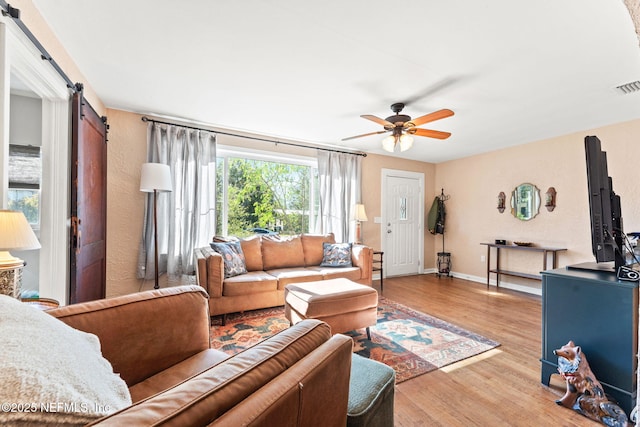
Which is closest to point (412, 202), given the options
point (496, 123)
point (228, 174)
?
point (496, 123)

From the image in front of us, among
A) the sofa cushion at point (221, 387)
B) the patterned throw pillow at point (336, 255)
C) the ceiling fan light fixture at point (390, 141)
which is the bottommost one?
the patterned throw pillow at point (336, 255)

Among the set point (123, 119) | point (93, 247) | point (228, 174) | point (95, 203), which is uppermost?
point (123, 119)

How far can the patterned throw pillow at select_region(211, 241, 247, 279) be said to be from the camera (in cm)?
313

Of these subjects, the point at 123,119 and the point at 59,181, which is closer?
the point at 59,181

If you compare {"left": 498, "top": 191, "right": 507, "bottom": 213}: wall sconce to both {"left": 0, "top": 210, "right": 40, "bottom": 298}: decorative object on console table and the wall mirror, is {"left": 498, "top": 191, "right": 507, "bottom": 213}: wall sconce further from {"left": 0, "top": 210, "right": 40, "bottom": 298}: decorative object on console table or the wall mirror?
{"left": 0, "top": 210, "right": 40, "bottom": 298}: decorative object on console table

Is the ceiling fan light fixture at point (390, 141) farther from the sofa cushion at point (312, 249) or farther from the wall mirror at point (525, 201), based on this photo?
the wall mirror at point (525, 201)

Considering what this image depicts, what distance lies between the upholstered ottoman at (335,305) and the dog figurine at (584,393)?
129cm

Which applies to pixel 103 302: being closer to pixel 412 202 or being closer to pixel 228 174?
pixel 228 174

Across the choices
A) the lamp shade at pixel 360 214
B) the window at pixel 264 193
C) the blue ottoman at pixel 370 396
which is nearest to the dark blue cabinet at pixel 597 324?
the blue ottoman at pixel 370 396

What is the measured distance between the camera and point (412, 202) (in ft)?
18.6

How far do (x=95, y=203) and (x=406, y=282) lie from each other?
4458 millimetres

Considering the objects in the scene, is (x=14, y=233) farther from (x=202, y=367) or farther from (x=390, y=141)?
(x=390, y=141)

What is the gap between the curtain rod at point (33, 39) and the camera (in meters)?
1.34

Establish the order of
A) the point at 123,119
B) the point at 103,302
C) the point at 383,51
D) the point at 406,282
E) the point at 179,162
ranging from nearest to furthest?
the point at 103,302 < the point at 383,51 < the point at 123,119 < the point at 179,162 < the point at 406,282
